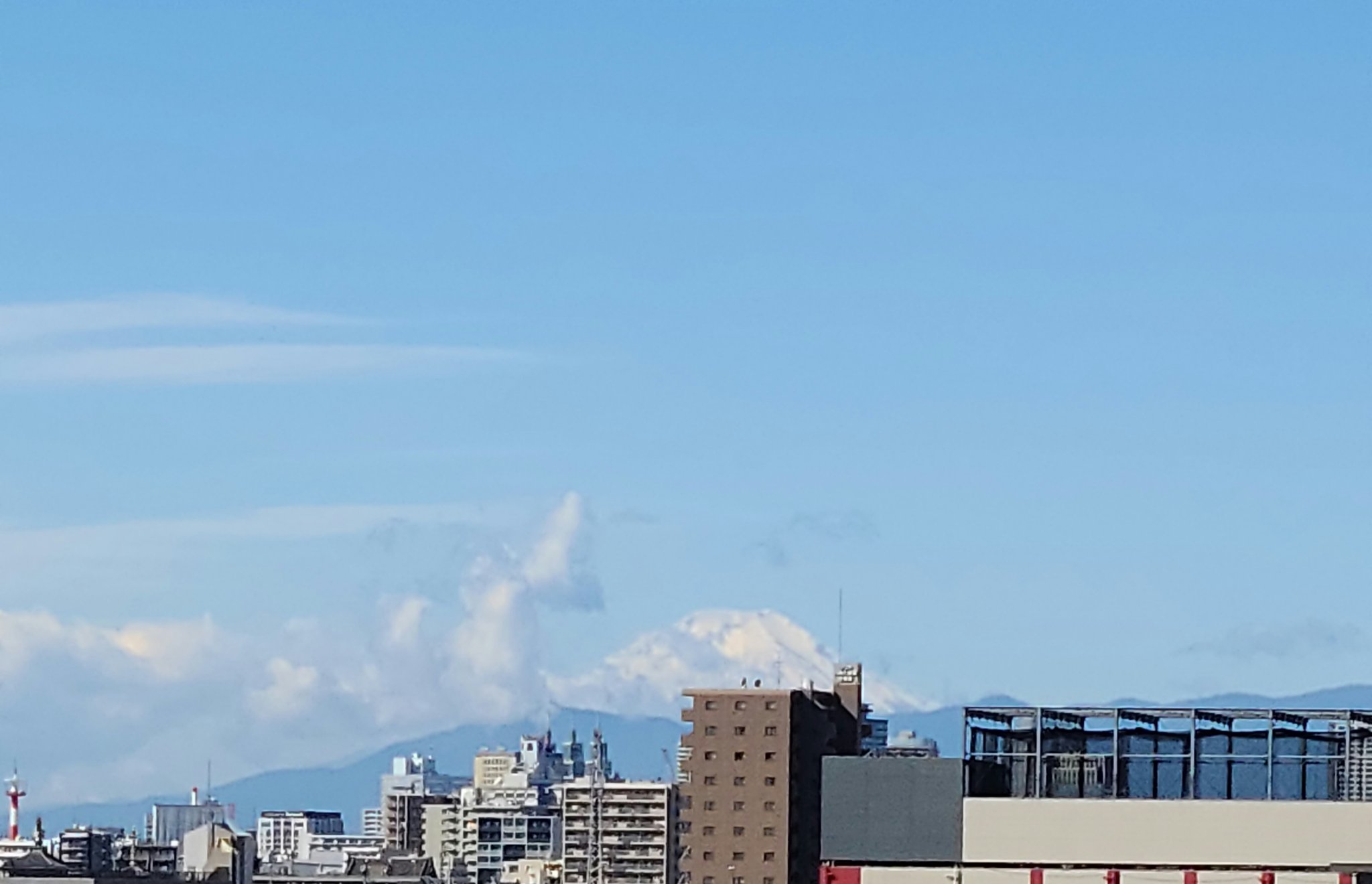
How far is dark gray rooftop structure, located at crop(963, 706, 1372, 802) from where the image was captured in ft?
386

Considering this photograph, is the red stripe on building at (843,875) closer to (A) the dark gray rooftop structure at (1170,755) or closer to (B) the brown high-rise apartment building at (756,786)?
(A) the dark gray rooftop structure at (1170,755)

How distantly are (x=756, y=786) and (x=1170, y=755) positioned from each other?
168 ft

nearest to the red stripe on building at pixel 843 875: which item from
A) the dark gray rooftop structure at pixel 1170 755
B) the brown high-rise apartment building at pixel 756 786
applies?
the dark gray rooftop structure at pixel 1170 755

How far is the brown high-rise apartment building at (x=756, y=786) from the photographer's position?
16600 centimetres

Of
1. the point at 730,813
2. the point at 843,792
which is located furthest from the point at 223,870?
the point at 843,792

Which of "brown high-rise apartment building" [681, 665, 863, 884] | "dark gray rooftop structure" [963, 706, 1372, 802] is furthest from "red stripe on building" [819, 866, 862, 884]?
"brown high-rise apartment building" [681, 665, 863, 884]

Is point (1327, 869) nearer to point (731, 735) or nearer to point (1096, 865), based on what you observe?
point (1096, 865)

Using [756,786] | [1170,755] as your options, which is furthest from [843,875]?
[756,786]

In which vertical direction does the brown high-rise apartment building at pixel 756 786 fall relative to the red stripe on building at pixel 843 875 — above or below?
above

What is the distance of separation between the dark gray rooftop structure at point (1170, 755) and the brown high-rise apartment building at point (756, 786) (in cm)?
4653

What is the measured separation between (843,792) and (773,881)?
48.4m

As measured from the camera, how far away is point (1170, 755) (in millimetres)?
118750

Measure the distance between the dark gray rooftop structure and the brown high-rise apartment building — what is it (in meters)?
46.5

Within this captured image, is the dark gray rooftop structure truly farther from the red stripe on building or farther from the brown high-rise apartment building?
the brown high-rise apartment building
